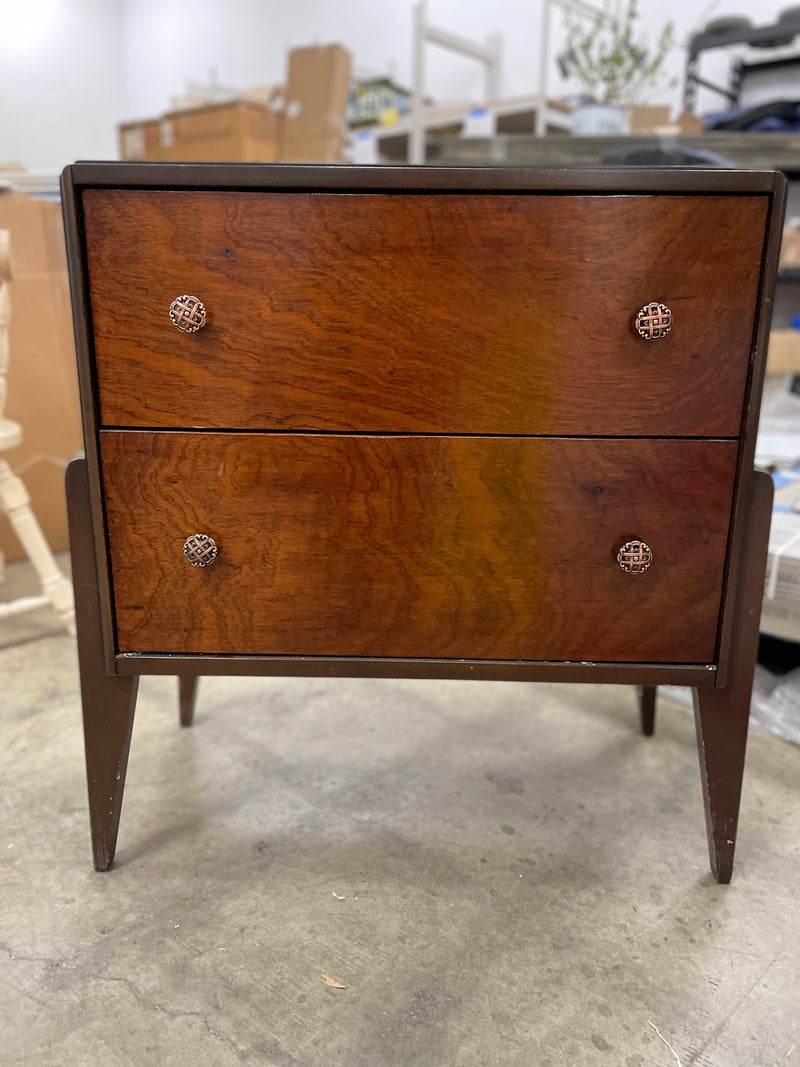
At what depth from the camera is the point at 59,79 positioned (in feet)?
17.0

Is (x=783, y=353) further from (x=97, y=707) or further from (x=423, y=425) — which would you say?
(x=97, y=707)

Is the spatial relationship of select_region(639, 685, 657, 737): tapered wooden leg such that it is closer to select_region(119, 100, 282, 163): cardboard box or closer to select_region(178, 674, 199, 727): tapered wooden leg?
select_region(178, 674, 199, 727): tapered wooden leg

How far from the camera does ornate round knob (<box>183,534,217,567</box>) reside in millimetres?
761

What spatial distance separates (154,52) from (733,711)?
236 inches

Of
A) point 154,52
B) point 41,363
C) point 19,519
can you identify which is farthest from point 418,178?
point 154,52

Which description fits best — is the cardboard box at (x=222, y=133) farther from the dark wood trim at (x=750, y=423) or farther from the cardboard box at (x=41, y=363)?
the dark wood trim at (x=750, y=423)

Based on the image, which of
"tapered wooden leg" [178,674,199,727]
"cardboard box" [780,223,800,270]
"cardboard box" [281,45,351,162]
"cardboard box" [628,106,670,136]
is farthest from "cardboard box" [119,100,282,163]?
"tapered wooden leg" [178,674,199,727]

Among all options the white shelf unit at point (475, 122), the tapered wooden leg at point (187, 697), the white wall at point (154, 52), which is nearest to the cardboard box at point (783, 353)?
the white shelf unit at point (475, 122)

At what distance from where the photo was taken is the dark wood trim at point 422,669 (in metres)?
0.79

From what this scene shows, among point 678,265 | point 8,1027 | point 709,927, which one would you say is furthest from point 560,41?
point 8,1027

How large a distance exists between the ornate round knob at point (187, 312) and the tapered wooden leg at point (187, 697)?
0.62 metres

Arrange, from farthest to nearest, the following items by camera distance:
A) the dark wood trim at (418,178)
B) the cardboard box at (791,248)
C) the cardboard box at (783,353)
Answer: the cardboard box at (791,248), the cardboard box at (783,353), the dark wood trim at (418,178)

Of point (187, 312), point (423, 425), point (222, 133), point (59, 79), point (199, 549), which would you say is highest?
point (59, 79)

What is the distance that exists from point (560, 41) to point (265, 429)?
3402 millimetres
